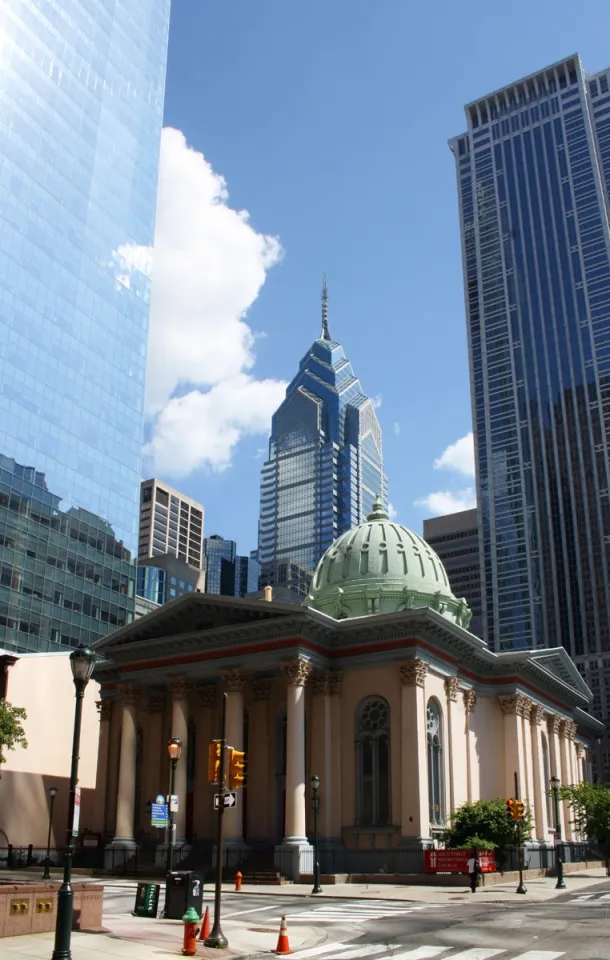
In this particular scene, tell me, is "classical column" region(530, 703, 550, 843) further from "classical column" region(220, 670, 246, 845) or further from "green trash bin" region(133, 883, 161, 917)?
"green trash bin" region(133, 883, 161, 917)

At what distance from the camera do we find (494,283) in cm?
16838

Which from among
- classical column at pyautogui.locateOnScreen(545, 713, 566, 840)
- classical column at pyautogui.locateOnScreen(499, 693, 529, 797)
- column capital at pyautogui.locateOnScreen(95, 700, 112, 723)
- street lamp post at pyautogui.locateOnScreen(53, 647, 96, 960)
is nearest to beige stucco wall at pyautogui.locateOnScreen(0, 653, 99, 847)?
column capital at pyautogui.locateOnScreen(95, 700, 112, 723)

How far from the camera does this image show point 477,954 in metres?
19.2

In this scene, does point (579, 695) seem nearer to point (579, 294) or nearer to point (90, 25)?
point (90, 25)

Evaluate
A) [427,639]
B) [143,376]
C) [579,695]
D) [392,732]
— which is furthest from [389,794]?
[143,376]

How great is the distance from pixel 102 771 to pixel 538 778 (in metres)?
26.9

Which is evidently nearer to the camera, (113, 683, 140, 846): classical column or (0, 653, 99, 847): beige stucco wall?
(113, 683, 140, 846): classical column

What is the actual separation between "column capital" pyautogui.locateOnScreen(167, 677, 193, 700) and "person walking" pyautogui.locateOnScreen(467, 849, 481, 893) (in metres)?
19.2

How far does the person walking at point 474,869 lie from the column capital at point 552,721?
2658cm

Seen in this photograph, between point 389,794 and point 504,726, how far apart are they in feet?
40.6

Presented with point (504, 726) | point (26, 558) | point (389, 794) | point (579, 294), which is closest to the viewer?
point (389, 794)

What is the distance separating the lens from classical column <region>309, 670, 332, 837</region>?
160ft

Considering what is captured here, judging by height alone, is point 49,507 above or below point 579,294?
below

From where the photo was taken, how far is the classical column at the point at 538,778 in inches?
2269
